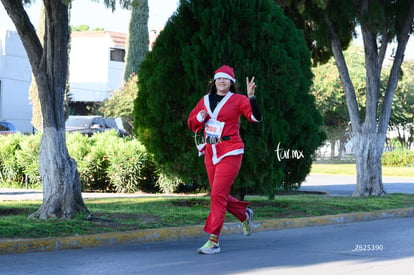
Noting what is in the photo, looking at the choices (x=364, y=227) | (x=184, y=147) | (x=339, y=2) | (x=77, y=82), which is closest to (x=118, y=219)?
(x=184, y=147)

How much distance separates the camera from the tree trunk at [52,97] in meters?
11.3

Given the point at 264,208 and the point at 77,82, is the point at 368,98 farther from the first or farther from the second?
the point at 77,82

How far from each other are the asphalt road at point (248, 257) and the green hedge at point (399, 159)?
97.0 feet

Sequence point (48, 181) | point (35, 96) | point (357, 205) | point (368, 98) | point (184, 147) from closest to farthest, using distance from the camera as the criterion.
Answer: point (48, 181) < point (184, 147) < point (357, 205) < point (368, 98) < point (35, 96)

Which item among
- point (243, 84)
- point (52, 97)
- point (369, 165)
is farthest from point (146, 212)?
point (369, 165)

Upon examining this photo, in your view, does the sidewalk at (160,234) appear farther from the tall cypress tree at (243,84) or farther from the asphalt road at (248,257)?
the tall cypress tree at (243,84)

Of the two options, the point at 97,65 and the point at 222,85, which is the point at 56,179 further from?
the point at 97,65

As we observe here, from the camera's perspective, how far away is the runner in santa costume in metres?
8.95

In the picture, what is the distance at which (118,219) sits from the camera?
37.5 feet

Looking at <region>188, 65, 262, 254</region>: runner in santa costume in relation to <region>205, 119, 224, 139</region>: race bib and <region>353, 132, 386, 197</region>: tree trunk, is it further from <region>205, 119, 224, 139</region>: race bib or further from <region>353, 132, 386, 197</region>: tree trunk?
<region>353, 132, 386, 197</region>: tree trunk

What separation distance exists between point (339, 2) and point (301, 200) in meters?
4.46

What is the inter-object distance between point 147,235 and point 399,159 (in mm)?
31380

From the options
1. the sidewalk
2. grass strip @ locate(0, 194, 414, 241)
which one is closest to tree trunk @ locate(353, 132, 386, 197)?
grass strip @ locate(0, 194, 414, 241)

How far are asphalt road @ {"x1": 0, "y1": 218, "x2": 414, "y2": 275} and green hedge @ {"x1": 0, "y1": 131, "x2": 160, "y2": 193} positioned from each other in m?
8.18
